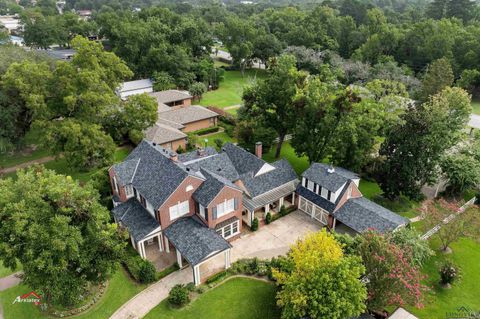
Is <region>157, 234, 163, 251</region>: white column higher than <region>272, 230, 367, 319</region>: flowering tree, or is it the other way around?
<region>272, 230, 367, 319</region>: flowering tree

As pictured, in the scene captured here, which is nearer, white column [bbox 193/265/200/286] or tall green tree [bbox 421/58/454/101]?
white column [bbox 193/265/200/286]

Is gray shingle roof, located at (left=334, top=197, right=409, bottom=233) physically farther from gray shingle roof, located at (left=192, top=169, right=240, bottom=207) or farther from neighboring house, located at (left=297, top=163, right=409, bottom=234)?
gray shingle roof, located at (left=192, top=169, right=240, bottom=207)

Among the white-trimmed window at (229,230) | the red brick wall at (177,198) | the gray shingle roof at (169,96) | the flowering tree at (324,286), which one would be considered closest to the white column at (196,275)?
the white-trimmed window at (229,230)

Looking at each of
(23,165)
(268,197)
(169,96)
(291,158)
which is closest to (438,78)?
(291,158)

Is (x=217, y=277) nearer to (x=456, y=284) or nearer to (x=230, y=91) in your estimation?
(x=456, y=284)

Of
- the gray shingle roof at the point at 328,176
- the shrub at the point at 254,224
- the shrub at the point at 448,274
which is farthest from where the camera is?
the gray shingle roof at the point at 328,176

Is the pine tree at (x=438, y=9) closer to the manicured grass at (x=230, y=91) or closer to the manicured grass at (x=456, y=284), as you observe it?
the manicured grass at (x=230, y=91)

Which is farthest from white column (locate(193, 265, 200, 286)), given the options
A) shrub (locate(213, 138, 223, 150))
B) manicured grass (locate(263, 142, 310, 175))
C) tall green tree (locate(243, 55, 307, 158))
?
shrub (locate(213, 138, 223, 150))
